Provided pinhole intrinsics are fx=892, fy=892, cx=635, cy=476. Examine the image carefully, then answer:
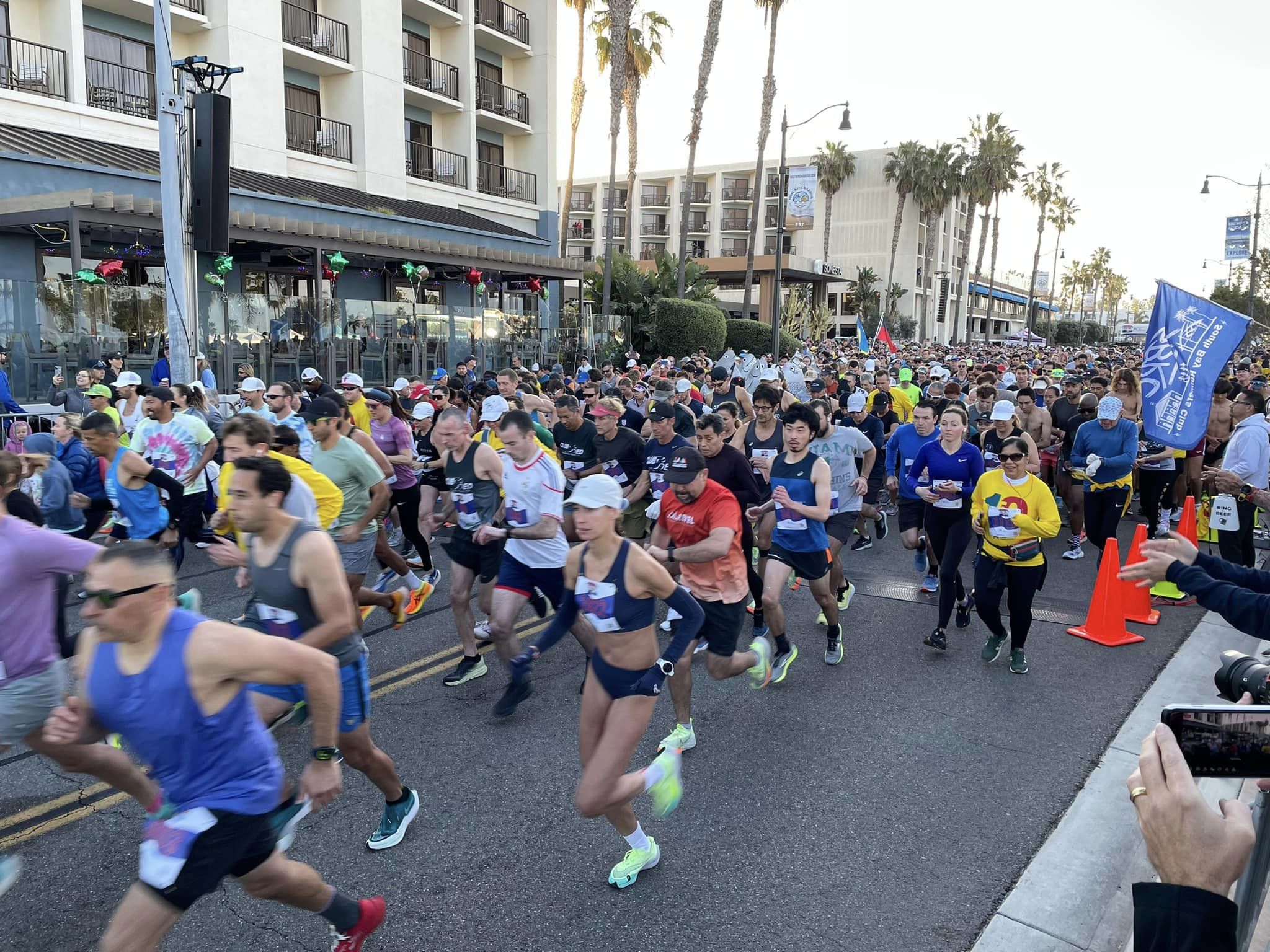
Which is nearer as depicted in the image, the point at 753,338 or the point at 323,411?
the point at 323,411

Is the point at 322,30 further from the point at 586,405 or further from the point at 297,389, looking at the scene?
the point at 586,405

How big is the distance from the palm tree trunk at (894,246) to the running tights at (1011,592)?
221 feet

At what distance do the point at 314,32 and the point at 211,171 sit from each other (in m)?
19.4

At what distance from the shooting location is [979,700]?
6.14 m

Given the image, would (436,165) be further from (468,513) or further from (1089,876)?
(1089,876)

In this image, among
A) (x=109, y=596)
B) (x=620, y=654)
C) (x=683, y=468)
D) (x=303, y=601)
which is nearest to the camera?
(x=109, y=596)

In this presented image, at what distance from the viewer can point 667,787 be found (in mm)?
3986

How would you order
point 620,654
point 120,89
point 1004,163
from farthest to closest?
point 1004,163 < point 120,89 < point 620,654

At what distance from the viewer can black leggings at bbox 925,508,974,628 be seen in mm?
7152

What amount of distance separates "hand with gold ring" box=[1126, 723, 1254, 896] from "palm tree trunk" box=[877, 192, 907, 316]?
237 feet

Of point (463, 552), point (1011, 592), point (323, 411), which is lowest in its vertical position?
point (1011, 592)

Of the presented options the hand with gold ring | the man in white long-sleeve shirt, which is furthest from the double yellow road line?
the man in white long-sleeve shirt

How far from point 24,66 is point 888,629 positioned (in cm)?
2266

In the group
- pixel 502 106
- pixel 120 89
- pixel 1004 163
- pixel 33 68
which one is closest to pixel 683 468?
pixel 33 68
